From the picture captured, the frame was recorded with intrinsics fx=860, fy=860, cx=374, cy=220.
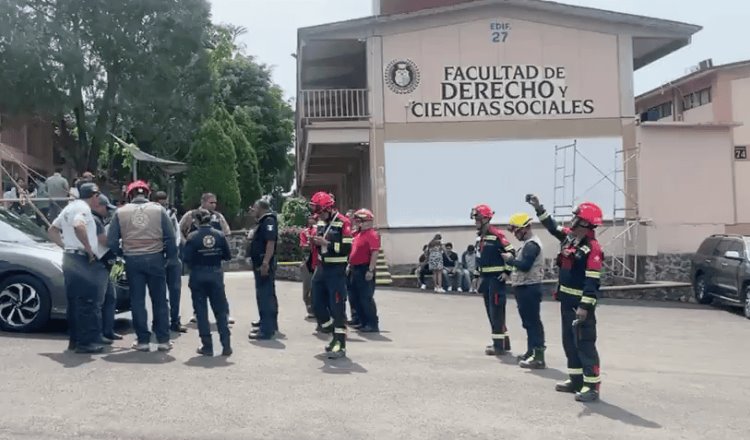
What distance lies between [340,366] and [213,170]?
24695 millimetres

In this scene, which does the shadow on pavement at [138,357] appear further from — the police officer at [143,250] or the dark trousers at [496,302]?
the dark trousers at [496,302]

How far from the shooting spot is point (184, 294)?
15.8 meters

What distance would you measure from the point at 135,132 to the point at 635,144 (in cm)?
1835

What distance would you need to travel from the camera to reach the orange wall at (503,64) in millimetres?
23062

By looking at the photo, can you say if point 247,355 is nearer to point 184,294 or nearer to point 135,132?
point 184,294

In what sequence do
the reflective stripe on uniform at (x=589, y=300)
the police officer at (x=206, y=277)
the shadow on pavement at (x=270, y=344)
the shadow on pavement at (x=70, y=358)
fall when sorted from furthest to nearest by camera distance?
the shadow on pavement at (x=270, y=344) → the police officer at (x=206, y=277) → the shadow on pavement at (x=70, y=358) → the reflective stripe on uniform at (x=589, y=300)

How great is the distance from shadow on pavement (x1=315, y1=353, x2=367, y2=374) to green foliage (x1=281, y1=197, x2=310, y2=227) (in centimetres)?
1547

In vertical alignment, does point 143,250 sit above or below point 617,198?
below

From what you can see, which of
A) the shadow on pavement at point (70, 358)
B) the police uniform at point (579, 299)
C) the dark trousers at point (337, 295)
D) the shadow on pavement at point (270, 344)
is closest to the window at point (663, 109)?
the shadow on pavement at point (270, 344)

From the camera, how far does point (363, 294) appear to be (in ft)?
39.5

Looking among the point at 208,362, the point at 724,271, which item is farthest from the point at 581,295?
the point at 724,271

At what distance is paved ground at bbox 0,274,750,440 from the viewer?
6.53 m

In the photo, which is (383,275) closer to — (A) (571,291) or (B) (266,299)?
(B) (266,299)

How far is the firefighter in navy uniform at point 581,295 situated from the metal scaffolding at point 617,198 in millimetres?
15509
